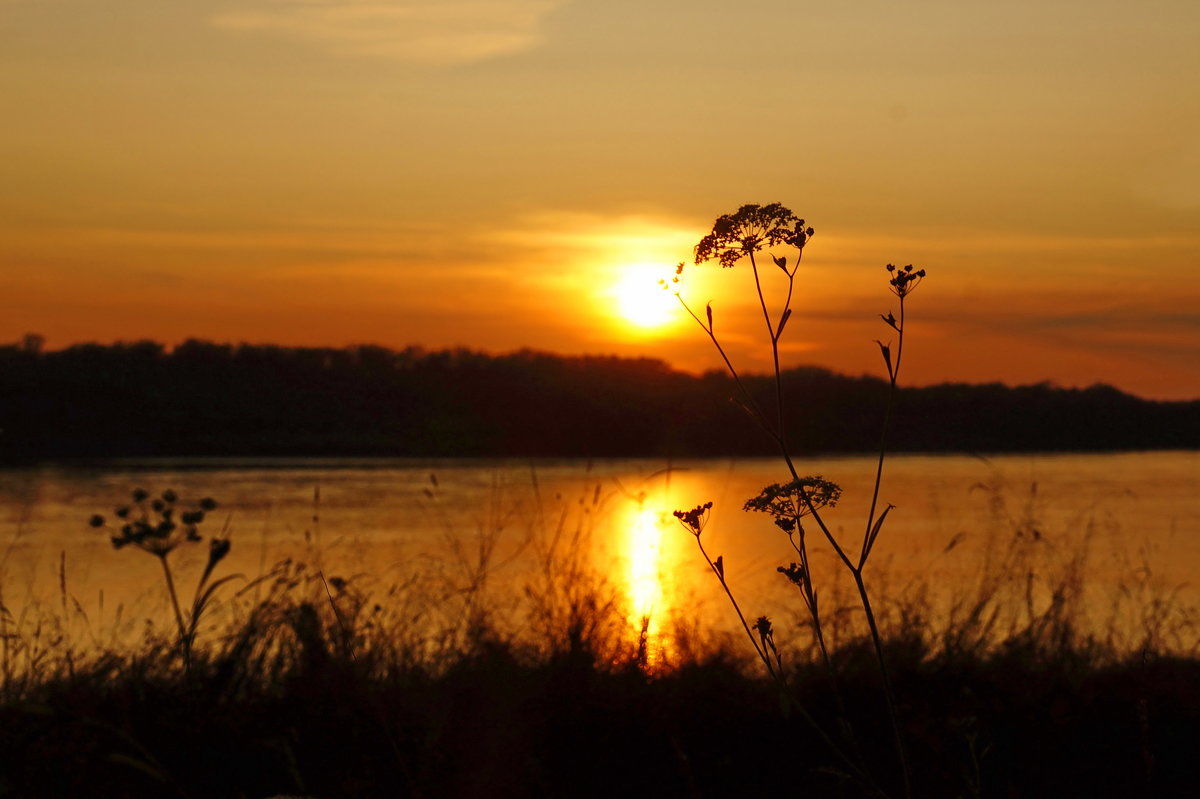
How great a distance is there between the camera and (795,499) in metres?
2.08

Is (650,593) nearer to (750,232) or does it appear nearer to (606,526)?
(750,232)

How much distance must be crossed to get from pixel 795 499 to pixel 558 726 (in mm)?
2489

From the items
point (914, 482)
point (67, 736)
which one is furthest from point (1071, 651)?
point (914, 482)

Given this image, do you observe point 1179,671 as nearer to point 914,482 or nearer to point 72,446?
point 914,482

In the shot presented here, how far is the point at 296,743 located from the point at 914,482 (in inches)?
625

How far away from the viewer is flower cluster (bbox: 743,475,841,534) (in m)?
1.99

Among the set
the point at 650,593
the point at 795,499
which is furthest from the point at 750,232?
the point at 650,593

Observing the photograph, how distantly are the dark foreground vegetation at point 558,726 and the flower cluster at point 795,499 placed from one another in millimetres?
1421

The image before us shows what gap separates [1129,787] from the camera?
12.1ft

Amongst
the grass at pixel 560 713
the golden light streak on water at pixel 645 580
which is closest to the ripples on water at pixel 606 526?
the golden light streak on water at pixel 645 580

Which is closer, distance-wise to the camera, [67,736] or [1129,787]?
[1129,787]

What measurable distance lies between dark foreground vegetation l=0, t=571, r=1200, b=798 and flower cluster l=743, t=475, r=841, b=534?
4.66 feet

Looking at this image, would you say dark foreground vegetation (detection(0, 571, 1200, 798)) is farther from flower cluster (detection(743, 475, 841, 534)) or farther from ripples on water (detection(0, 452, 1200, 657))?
flower cluster (detection(743, 475, 841, 534))

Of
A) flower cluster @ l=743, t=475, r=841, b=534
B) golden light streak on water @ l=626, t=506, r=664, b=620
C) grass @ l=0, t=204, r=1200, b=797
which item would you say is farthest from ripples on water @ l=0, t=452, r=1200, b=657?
flower cluster @ l=743, t=475, r=841, b=534
